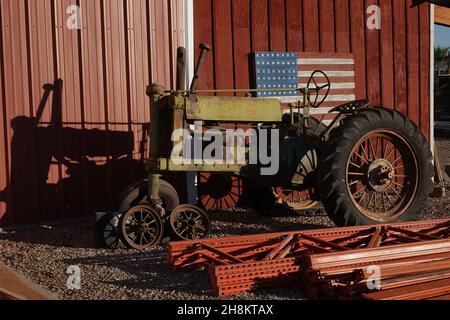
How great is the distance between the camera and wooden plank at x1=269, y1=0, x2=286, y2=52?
8.55m

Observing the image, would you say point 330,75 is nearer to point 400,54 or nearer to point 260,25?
point 260,25

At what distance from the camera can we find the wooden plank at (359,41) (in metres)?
9.26

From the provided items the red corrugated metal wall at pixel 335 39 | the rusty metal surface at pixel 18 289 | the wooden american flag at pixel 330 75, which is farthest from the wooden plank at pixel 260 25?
the rusty metal surface at pixel 18 289

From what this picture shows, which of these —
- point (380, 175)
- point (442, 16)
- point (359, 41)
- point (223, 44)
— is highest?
point (442, 16)

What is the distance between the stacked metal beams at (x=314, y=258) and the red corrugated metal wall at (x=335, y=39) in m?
3.39

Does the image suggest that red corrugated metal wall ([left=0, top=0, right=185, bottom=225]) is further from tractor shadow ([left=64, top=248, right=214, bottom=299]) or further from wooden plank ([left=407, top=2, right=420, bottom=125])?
wooden plank ([left=407, top=2, right=420, bottom=125])

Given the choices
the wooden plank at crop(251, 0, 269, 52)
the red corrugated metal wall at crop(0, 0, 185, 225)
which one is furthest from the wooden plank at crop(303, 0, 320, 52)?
the red corrugated metal wall at crop(0, 0, 185, 225)

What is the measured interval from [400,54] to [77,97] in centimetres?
528

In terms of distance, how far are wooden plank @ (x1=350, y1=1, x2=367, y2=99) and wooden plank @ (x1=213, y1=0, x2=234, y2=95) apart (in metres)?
2.11

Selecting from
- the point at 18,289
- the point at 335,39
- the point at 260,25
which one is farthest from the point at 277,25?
the point at 18,289

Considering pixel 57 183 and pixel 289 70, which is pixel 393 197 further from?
pixel 57 183

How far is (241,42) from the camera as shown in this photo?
835 centimetres
